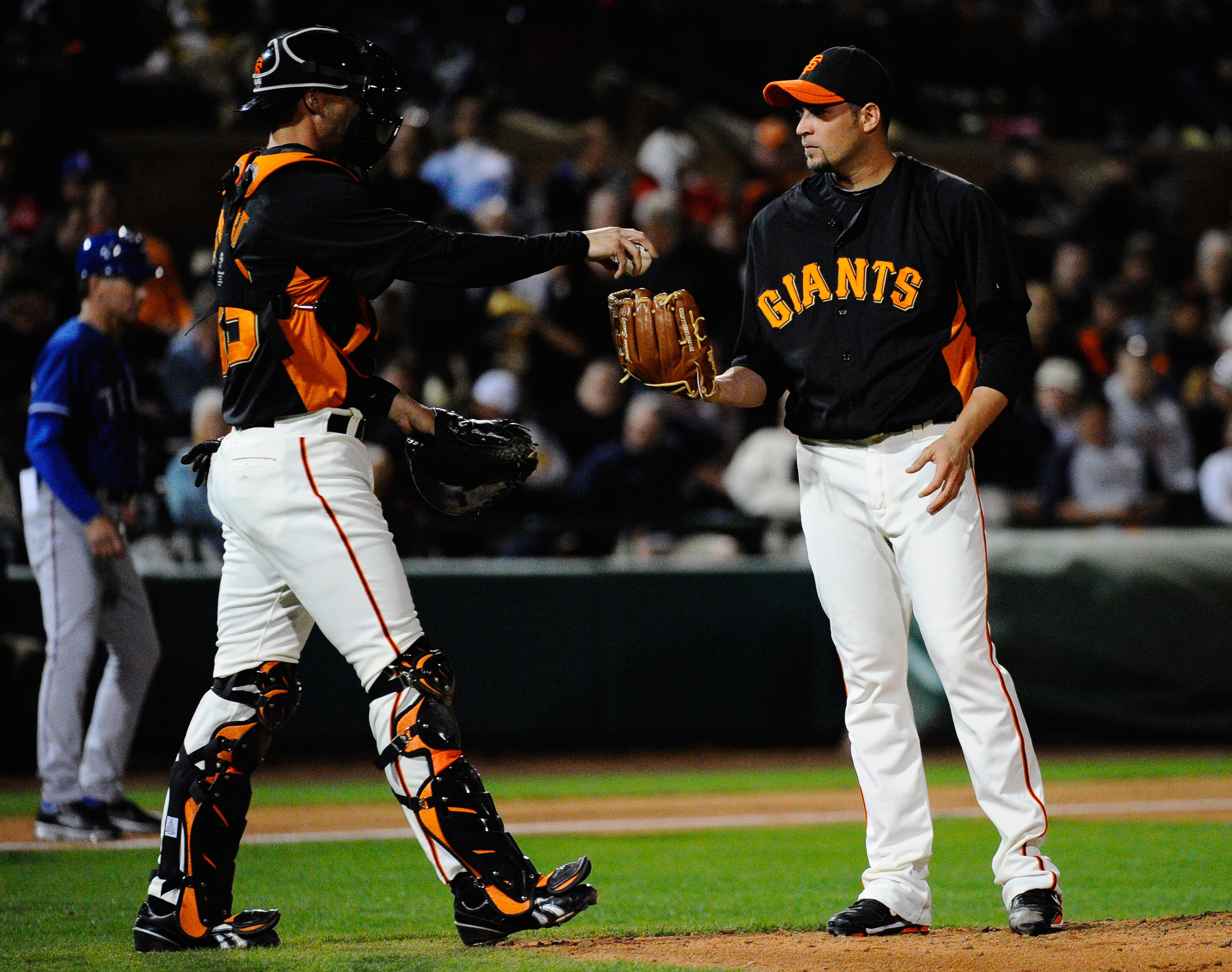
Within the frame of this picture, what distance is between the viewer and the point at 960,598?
408 cm

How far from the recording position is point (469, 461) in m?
4.36

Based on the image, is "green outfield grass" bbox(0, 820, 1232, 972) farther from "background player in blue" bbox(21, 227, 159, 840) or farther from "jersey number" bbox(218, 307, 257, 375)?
"jersey number" bbox(218, 307, 257, 375)

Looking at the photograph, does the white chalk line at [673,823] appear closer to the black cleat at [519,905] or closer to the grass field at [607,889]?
the grass field at [607,889]

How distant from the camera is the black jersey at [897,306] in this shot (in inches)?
163

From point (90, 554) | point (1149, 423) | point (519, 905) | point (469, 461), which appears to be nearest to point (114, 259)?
point (90, 554)

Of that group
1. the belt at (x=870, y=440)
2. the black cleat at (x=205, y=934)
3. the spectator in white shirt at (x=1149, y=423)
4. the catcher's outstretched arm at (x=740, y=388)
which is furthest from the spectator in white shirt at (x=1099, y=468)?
the black cleat at (x=205, y=934)

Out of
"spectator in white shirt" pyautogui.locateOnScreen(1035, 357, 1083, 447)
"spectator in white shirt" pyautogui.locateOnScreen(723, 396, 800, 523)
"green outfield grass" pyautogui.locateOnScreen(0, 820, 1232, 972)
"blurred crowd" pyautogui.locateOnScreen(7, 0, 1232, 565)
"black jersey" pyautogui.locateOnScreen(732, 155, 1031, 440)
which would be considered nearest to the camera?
"green outfield grass" pyautogui.locateOnScreen(0, 820, 1232, 972)

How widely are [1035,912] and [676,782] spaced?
15.0ft

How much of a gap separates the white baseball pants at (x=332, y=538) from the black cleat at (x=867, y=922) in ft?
3.31

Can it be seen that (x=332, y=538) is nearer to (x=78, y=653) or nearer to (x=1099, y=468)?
(x=78, y=653)

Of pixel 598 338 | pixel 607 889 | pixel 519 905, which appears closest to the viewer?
pixel 519 905

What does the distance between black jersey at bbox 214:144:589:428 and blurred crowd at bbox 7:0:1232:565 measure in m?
4.14

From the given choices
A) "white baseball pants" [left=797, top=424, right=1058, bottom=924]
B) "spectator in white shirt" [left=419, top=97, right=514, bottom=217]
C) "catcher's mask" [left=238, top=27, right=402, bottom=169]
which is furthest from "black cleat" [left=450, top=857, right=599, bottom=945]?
"spectator in white shirt" [left=419, top=97, right=514, bottom=217]

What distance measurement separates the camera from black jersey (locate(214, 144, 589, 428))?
3.77m
